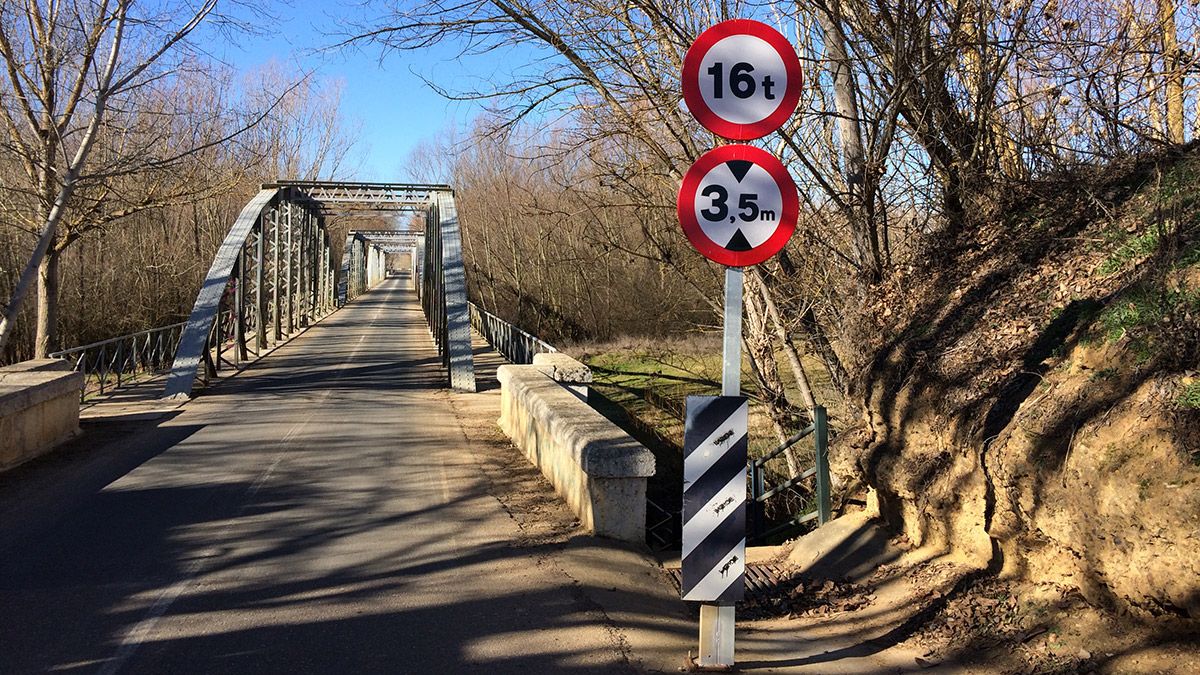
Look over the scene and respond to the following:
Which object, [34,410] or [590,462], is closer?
[590,462]

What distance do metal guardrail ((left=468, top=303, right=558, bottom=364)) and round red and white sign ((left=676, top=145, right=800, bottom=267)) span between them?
9535 millimetres

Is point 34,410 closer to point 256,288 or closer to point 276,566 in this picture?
point 276,566

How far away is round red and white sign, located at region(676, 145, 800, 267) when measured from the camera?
3.92m

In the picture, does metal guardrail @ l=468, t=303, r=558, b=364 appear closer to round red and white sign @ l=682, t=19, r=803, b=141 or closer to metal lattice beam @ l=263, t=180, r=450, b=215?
metal lattice beam @ l=263, t=180, r=450, b=215

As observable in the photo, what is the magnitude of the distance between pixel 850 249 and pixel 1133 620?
503 cm

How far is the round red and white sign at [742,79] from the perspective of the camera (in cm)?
393

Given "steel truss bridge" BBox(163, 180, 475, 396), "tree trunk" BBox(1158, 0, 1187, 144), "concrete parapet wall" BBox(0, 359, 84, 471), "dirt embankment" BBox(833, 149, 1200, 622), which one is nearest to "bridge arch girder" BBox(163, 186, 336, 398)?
"steel truss bridge" BBox(163, 180, 475, 396)

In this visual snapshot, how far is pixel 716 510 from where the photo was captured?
4.09 meters

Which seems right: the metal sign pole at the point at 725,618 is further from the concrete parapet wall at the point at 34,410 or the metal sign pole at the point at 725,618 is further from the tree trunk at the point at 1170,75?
the concrete parapet wall at the point at 34,410

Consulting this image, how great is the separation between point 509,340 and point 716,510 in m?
16.5

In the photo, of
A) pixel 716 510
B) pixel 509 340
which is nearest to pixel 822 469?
pixel 716 510

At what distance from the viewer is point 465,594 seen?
4977 mm

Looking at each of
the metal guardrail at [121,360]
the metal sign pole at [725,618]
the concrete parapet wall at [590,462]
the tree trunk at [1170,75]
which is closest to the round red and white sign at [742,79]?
the metal sign pole at [725,618]

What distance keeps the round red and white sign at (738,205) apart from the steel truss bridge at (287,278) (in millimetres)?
12377
